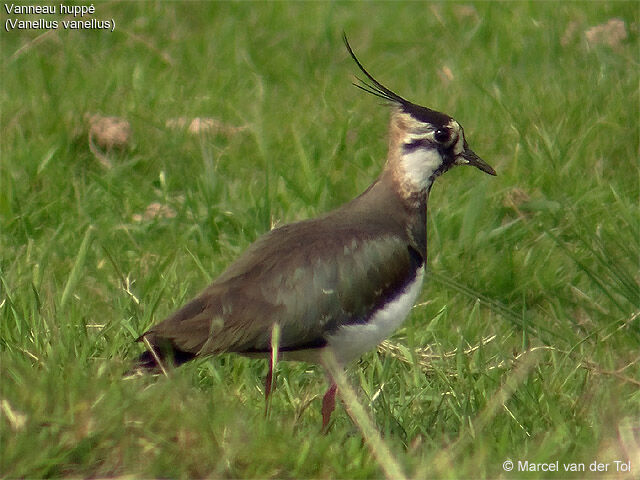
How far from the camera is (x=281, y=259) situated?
397cm

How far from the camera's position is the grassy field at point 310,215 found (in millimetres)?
3273

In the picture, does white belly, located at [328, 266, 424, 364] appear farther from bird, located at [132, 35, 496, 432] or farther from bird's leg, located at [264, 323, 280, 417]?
bird's leg, located at [264, 323, 280, 417]

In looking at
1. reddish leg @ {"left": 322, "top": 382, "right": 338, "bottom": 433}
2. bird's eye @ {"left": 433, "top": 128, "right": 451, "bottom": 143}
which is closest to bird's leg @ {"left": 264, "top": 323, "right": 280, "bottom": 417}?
reddish leg @ {"left": 322, "top": 382, "right": 338, "bottom": 433}

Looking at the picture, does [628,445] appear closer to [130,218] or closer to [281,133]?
[130,218]

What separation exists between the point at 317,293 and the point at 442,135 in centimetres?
92

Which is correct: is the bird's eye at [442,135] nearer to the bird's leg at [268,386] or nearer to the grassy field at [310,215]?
the grassy field at [310,215]

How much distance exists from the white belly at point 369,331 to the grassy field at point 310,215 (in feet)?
0.54

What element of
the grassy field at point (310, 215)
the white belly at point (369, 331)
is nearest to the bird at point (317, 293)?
the white belly at point (369, 331)

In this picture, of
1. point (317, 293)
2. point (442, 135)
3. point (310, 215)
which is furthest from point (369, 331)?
point (310, 215)

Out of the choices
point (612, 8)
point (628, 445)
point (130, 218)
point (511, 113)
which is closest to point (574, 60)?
point (612, 8)

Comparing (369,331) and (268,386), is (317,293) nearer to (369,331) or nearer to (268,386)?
(369,331)

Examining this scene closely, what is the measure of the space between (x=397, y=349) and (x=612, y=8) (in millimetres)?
3984

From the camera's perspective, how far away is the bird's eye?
450 centimetres

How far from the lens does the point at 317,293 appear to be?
394cm
